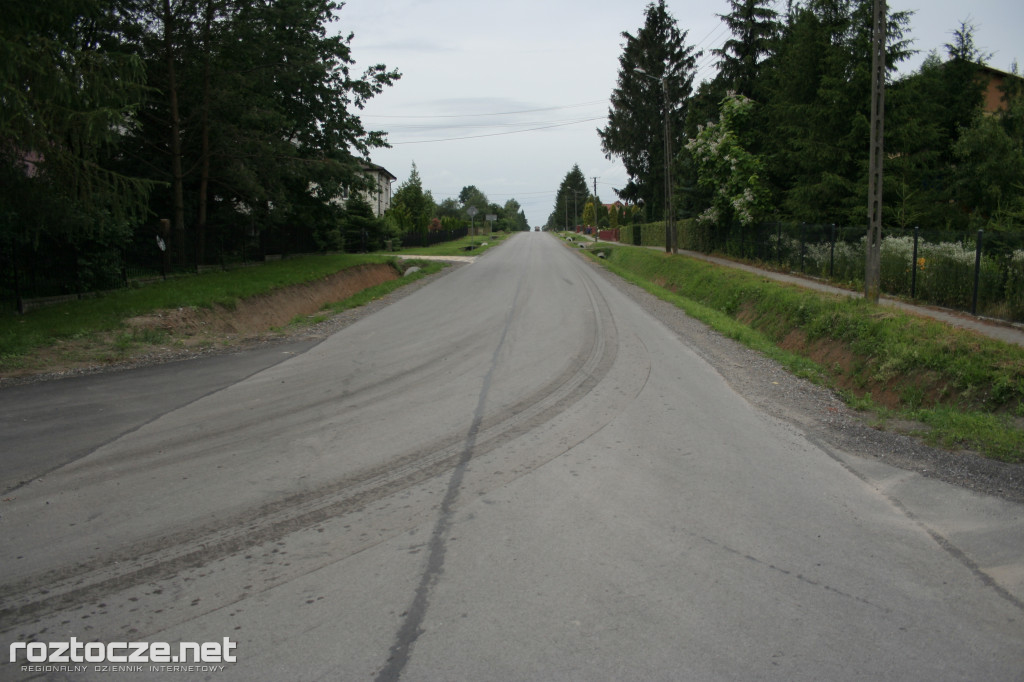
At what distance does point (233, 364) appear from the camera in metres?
11.1

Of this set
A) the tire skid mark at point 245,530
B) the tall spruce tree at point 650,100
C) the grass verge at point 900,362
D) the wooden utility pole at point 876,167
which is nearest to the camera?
the tire skid mark at point 245,530

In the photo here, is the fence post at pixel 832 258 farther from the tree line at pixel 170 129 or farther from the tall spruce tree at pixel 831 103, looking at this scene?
the tree line at pixel 170 129

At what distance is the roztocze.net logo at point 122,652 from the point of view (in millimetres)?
3385

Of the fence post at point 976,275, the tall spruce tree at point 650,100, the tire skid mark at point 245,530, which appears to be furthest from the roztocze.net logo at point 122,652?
the tall spruce tree at point 650,100

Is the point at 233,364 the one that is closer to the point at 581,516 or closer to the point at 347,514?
the point at 347,514

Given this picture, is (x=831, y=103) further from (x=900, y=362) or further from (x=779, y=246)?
(x=900, y=362)

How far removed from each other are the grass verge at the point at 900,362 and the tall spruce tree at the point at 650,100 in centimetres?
4310

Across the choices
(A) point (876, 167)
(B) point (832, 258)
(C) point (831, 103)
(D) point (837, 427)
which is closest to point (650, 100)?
(C) point (831, 103)

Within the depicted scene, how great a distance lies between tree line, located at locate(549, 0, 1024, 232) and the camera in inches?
978

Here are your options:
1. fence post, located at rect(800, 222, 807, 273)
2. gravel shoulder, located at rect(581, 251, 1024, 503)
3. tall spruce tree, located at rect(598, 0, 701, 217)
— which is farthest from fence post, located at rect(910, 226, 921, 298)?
tall spruce tree, located at rect(598, 0, 701, 217)

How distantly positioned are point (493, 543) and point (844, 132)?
26726mm

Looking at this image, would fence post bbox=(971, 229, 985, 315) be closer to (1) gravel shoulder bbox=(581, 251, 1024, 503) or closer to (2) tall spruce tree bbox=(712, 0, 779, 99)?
(1) gravel shoulder bbox=(581, 251, 1024, 503)

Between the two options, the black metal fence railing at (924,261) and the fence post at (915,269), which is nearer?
the black metal fence railing at (924,261)

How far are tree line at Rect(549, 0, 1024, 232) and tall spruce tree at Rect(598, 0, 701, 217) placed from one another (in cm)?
1626
